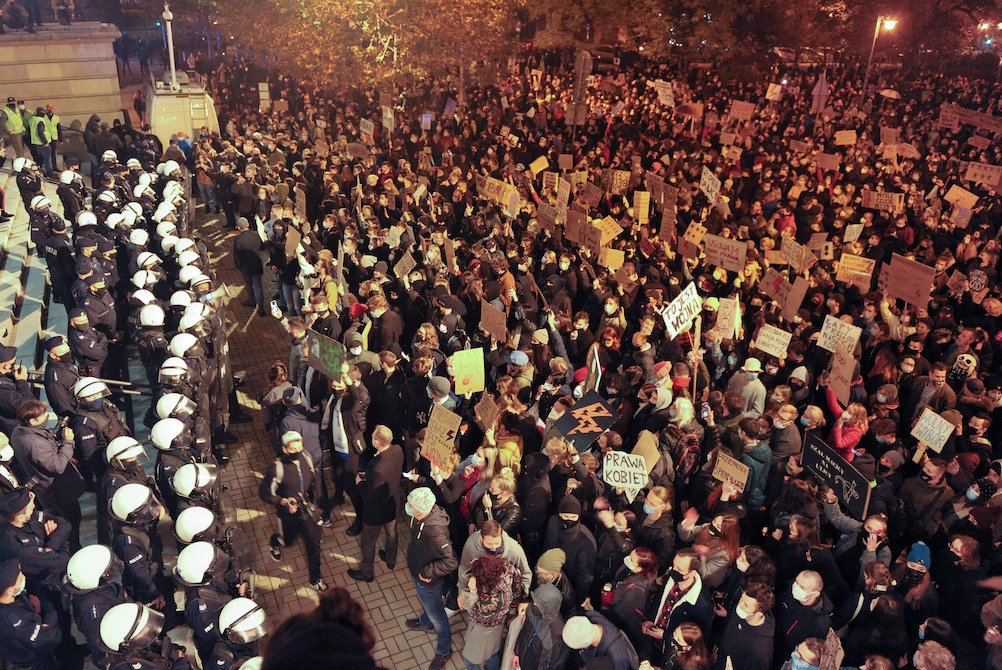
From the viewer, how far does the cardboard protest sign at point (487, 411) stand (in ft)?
24.4

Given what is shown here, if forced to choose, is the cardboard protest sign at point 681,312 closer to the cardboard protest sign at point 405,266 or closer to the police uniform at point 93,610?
the cardboard protest sign at point 405,266

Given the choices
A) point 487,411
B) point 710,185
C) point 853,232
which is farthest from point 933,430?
point 710,185

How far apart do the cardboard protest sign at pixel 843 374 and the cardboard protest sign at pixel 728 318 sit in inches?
57.6

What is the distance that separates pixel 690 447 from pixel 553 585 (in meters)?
2.52

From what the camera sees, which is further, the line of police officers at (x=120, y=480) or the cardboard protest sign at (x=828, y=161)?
the cardboard protest sign at (x=828, y=161)

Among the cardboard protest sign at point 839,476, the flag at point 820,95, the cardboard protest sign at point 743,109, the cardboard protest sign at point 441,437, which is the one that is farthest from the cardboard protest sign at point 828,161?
the cardboard protest sign at point 441,437

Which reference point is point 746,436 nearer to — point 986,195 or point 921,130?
point 986,195

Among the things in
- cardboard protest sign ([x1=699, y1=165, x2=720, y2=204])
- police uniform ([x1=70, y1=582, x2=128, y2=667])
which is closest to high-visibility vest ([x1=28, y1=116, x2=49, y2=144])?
cardboard protest sign ([x1=699, y1=165, x2=720, y2=204])

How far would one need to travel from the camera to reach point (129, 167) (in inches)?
698

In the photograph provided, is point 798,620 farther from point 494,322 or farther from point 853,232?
point 853,232

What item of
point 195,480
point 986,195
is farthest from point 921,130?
point 195,480

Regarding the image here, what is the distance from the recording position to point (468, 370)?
8.76m

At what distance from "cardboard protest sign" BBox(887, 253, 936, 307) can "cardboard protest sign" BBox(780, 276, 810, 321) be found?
1.33m

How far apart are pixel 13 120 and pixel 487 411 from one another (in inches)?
777
